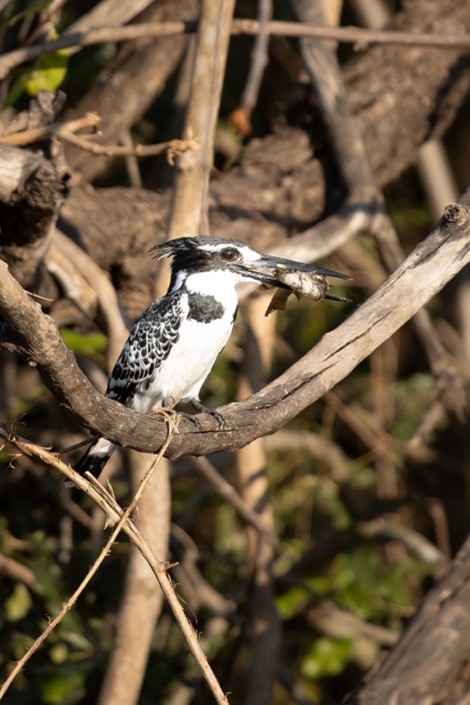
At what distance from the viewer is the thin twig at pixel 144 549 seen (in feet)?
7.11

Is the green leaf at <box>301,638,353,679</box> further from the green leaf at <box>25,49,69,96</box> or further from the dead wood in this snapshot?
the green leaf at <box>25,49,69,96</box>

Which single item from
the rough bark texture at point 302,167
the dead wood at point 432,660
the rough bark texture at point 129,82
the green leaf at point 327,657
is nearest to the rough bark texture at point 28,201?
the rough bark texture at point 302,167

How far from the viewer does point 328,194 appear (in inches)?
168

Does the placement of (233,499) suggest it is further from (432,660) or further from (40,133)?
(40,133)

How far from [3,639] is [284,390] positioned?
7.16ft

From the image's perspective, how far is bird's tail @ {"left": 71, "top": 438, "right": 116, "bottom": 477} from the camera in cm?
313

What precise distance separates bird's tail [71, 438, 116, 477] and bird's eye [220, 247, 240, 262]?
0.57 m

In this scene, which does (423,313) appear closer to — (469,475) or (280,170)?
(280,170)

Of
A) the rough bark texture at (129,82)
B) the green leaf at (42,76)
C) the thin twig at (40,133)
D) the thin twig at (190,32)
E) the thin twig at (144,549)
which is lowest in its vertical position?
the thin twig at (144,549)

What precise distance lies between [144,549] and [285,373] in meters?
0.46

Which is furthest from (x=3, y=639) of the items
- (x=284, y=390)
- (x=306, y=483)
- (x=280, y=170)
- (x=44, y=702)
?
(x=284, y=390)

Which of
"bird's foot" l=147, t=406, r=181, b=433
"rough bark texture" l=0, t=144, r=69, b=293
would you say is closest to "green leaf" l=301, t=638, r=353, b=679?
"rough bark texture" l=0, t=144, r=69, b=293

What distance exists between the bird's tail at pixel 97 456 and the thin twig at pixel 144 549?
79cm

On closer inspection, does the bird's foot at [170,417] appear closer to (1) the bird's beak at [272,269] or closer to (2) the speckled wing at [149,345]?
(1) the bird's beak at [272,269]
